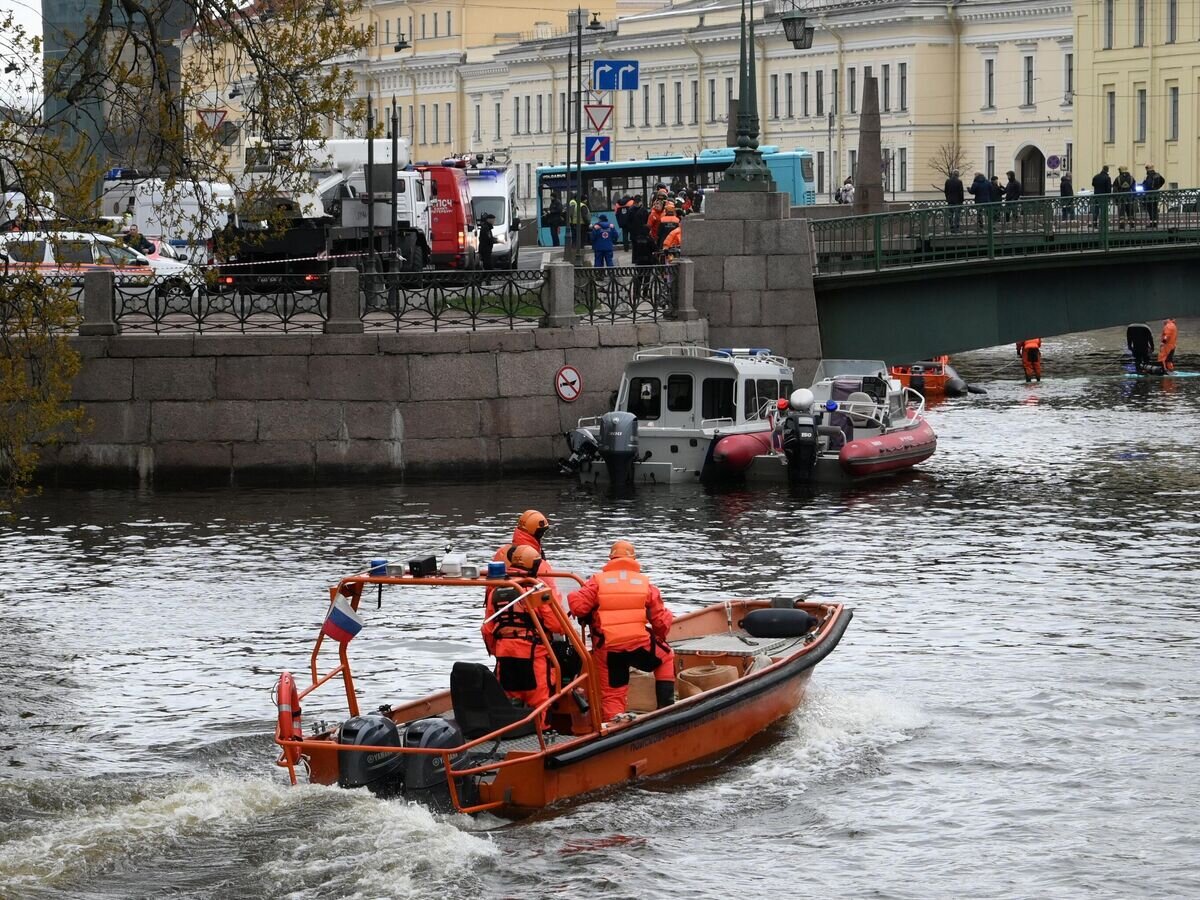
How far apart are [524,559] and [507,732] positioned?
3.22ft

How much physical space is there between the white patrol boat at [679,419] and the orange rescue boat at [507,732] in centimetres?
1282

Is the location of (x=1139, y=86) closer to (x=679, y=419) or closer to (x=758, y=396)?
(x=758, y=396)

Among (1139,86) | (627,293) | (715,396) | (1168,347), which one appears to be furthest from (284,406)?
(1139,86)

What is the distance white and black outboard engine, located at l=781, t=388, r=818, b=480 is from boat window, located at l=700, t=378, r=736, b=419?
2.65ft

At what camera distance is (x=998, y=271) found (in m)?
32.0

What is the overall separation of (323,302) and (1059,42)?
53998 mm

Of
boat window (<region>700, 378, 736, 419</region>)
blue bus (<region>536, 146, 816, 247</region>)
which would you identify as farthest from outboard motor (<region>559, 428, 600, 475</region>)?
blue bus (<region>536, 146, 816, 247</region>)

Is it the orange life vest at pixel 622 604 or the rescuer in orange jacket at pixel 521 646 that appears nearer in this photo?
the rescuer in orange jacket at pixel 521 646

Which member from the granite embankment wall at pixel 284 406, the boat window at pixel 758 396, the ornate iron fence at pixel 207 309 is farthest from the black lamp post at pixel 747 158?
the ornate iron fence at pixel 207 309

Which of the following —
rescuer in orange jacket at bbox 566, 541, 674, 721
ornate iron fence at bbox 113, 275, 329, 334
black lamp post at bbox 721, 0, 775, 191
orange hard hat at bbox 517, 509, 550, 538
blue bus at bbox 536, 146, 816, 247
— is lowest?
rescuer in orange jacket at bbox 566, 541, 674, 721

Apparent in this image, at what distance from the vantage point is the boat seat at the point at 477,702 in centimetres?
1296

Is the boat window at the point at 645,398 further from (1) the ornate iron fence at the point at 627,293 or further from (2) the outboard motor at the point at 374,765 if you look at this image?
(2) the outboard motor at the point at 374,765

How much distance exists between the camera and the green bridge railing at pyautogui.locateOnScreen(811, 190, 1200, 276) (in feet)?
103

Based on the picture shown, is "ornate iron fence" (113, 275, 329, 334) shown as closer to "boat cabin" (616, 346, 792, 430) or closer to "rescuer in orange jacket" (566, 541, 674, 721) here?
"boat cabin" (616, 346, 792, 430)
